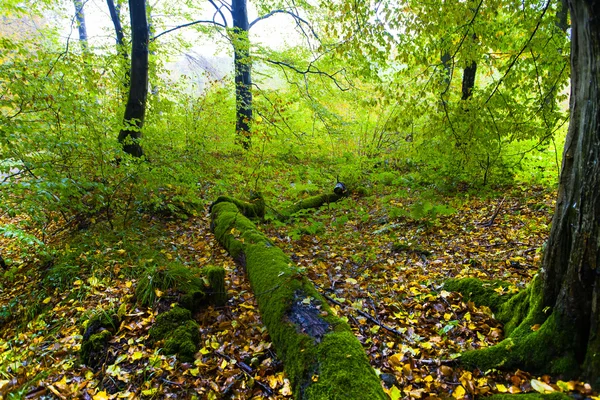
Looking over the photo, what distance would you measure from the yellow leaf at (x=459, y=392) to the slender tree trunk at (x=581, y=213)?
30.2 inches

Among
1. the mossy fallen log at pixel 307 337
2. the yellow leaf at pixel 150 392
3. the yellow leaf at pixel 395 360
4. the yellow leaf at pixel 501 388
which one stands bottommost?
the yellow leaf at pixel 150 392

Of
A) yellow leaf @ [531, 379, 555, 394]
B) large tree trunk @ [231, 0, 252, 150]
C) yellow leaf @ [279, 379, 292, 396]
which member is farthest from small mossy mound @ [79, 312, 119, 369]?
large tree trunk @ [231, 0, 252, 150]

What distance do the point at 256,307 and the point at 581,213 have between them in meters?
3.15

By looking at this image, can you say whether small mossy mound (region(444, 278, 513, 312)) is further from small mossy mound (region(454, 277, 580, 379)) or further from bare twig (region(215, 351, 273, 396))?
bare twig (region(215, 351, 273, 396))

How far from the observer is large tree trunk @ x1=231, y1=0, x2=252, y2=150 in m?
9.71

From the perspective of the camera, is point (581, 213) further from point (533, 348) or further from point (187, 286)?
point (187, 286)

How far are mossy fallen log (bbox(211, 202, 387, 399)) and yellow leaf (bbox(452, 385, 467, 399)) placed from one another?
583mm

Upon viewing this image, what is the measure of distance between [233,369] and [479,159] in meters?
5.93

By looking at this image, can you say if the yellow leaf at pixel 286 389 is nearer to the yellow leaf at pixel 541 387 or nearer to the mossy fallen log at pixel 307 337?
the mossy fallen log at pixel 307 337

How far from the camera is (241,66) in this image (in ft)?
36.4

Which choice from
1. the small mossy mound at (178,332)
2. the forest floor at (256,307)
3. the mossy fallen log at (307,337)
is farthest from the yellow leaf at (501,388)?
the small mossy mound at (178,332)

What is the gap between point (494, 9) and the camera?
14.0ft

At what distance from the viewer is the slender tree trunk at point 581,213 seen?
6.33 ft

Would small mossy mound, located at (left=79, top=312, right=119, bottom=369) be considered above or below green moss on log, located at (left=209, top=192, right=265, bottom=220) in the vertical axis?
below
